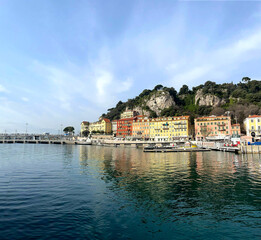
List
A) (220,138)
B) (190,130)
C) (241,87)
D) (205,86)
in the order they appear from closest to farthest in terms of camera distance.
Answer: (220,138) < (190,130) < (241,87) < (205,86)

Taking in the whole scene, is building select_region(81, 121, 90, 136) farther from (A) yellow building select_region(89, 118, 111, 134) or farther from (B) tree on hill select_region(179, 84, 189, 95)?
(B) tree on hill select_region(179, 84, 189, 95)

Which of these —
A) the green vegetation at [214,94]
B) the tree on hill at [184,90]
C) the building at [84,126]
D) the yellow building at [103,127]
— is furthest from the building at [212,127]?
the building at [84,126]

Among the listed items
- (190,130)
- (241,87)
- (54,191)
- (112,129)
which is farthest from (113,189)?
(241,87)

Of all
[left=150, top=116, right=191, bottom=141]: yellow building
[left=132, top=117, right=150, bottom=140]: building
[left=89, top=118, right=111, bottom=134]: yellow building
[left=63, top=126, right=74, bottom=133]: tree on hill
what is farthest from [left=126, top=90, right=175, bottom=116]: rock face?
[left=63, top=126, right=74, bottom=133]: tree on hill

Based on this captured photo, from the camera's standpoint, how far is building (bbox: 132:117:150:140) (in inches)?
4429

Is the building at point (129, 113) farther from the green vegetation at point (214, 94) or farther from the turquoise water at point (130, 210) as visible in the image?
the turquoise water at point (130, 210)

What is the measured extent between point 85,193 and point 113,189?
2.34m

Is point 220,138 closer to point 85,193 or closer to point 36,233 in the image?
point 85,193

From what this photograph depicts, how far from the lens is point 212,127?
9394 cm

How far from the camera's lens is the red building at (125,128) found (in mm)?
122162

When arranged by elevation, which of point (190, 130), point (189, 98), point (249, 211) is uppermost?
point (189, 98)

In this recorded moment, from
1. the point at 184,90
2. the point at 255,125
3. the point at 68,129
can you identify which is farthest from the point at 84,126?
the point at 255,125

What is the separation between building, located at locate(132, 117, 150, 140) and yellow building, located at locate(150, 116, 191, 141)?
2.84m

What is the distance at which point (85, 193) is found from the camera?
14.4m
